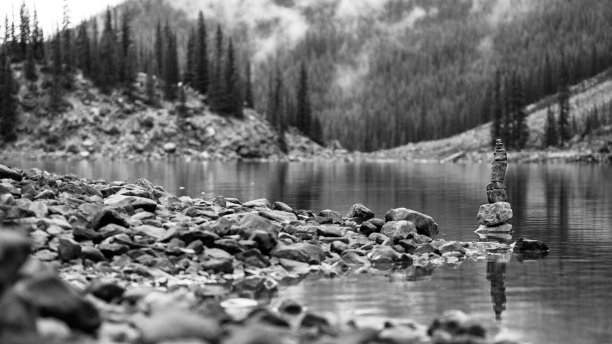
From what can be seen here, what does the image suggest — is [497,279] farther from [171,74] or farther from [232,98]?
[171,74]

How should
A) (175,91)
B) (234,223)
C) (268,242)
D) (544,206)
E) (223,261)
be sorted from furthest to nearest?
(175,91) < (544,206) < (234,223) < (268,242) < (223,261)

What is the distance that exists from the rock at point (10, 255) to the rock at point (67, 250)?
10.4 meters

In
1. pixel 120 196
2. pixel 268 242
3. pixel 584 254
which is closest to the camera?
pixel 268 242

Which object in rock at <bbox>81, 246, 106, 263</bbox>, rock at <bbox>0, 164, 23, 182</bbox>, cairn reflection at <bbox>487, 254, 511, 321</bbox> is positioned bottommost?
cairn reflection at <bbox>487, 254, 511, 321</bbox>

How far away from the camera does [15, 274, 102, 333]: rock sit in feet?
39.6

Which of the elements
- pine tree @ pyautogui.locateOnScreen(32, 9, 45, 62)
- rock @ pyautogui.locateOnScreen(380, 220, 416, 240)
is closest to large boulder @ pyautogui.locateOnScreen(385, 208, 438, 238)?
rock @ pyautogui.locateOnScreen(380, 220, 416, 240)

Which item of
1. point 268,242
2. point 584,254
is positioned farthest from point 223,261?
point 584,254

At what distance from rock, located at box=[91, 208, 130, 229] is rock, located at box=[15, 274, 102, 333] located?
12733 mm

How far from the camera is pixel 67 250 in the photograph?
70.6 feet

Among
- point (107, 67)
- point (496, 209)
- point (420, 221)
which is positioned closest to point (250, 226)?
point (420, 221)

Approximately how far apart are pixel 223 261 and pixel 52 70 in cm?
16824

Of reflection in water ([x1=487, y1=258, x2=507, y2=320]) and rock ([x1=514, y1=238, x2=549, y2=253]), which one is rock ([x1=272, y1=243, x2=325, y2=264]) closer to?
reflection in water ([x1=487, y1=258, x2=507, y2=320])

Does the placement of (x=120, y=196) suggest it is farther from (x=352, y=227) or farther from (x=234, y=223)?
(x=352, y=227)

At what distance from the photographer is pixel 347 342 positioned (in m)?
13.1
